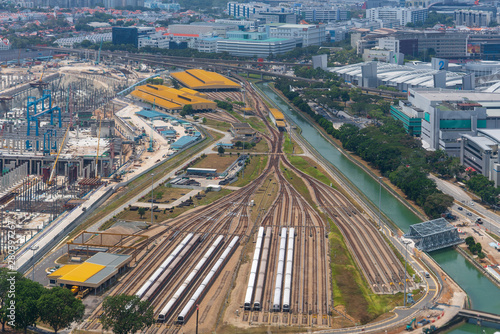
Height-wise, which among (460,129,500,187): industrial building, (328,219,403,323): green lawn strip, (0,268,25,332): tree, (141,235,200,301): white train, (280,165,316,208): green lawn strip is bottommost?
(328,219,403,323): green lawn strip

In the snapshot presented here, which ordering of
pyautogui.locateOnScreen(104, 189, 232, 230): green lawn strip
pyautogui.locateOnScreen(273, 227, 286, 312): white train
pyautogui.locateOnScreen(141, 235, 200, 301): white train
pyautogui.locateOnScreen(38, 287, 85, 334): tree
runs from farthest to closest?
1. pyautogui.locateOnScreen(104, 189, 232, 230): green lawn strip
2. pyautogui.locateOnScreen(141, 235, 200, 301): white train
3. pyautogui.locateOnScreen(273, 227, 286, 312): white train
4. pyautogui.locateOnScreen(38, 287, 85, 334): tree

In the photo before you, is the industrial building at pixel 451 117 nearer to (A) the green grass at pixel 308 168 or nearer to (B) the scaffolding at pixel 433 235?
(A) the green grass at pixel 308 168

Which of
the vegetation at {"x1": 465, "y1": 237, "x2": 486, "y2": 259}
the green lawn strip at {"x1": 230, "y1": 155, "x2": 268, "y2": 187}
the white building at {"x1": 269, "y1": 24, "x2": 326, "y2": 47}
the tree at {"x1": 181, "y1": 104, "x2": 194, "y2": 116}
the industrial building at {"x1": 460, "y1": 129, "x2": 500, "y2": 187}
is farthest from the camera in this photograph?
the white building at {"x1": 269, "y1": 24, "x2": 326, "y2": 47}

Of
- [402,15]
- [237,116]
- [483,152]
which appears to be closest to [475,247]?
[483,152]

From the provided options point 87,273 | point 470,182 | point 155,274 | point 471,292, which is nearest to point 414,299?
point 471,292

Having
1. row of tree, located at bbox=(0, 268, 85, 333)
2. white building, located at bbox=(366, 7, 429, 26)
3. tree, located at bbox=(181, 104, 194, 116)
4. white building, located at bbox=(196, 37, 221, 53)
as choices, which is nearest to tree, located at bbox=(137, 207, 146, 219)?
row of tree, located at bbox=(0, 268, 85, 333)

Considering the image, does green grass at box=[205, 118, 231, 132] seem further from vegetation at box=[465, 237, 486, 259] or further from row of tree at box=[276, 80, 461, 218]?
vegetation at box=[465, 237, 486, 259]

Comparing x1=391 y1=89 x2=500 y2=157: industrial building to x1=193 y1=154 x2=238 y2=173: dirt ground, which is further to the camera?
x1=391 y1=89 x2=500 y2=157: industrial building
